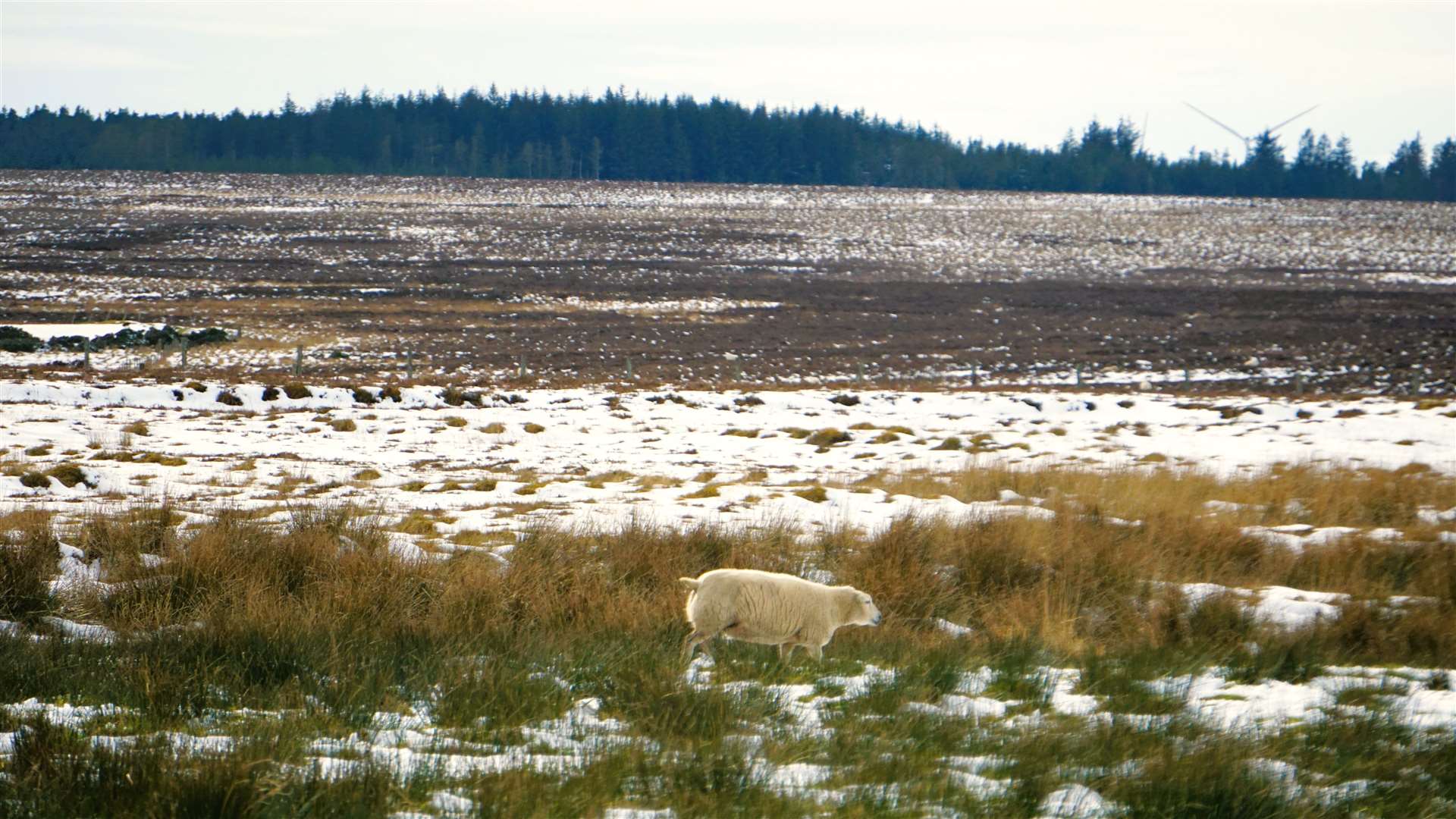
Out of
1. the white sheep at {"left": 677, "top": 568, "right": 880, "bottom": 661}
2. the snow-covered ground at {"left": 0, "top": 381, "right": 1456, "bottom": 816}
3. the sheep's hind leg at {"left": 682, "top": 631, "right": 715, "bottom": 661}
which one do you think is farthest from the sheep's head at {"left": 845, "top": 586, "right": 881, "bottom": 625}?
the sheep's hind leg at {"left": 682, "top": 631, "right": 715, "bottom": 661}

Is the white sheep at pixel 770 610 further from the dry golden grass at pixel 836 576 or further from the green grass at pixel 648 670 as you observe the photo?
the dry golden grass at pixel 836 576

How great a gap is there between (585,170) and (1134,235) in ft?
248

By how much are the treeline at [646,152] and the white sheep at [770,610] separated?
136 m

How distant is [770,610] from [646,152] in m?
140

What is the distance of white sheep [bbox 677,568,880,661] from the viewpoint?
597 centimetres

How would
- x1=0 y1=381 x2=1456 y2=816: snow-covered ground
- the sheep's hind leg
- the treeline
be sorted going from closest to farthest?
x1=0 y1=381 x2=1456 y2=816: snow-covered ground
the sheep's hind leg
the treeline

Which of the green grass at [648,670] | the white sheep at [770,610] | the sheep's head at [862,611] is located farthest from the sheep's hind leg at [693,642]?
the sheep's head at [862,611]

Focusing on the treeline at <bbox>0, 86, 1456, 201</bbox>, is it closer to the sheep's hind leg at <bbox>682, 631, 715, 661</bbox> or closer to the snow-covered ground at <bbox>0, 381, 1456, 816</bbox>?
the snow-covered ground at <bbox>0, 381, 1456, 816</bbox>

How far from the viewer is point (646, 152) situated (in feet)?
463

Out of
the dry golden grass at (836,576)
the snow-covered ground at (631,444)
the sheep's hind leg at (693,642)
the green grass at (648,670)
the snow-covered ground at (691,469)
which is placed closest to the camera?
the green grass at (648,670)

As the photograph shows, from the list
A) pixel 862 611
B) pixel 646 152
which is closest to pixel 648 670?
pixel 862 611

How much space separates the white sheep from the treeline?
135886 millimetres

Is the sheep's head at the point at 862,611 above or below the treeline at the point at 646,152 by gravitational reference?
below

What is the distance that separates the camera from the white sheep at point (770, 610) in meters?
5.97
